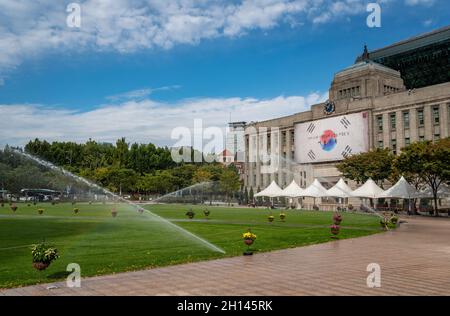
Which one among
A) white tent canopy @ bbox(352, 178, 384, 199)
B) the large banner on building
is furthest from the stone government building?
white tent canopy @ bbox(352, 178, 384, 199)

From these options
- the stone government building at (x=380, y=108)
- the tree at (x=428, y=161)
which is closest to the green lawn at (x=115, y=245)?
the tree at (x=428, y=161)

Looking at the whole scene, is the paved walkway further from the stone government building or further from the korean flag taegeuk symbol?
the korean flag taegeuk symbol

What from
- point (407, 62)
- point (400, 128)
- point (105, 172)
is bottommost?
point (105, 172)

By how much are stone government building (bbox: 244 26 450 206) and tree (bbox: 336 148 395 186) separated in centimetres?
1107

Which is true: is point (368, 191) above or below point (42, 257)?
above

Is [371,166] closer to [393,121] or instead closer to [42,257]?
[393,121]

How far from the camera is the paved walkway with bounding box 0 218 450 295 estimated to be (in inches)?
456

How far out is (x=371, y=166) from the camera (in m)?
65.9

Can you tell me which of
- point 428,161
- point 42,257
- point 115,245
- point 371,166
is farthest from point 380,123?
point 42,257

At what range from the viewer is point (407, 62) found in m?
93.8

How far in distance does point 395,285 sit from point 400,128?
226 feet

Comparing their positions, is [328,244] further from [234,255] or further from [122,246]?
[122,246]

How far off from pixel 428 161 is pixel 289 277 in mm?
42801
